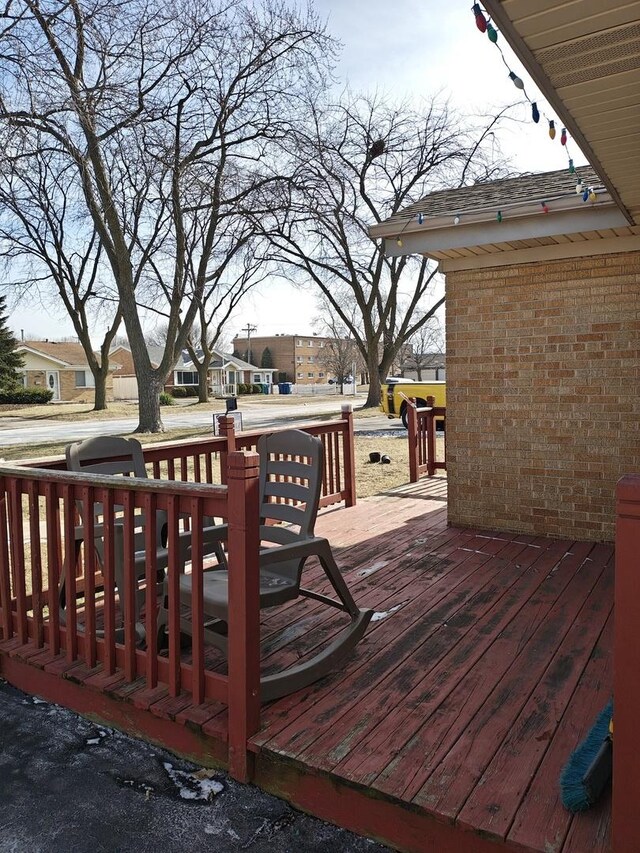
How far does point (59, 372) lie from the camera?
43.5m

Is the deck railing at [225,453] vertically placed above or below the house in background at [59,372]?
below

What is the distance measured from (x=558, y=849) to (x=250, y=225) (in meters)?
19.4

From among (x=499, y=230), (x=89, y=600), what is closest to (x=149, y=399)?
(x=499, y=230)

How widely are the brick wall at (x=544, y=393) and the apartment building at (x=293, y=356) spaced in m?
70.2

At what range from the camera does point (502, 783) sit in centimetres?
198

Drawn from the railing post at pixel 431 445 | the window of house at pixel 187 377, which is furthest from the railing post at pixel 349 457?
the window of house at pixel 187 377

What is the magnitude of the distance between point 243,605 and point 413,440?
533 cm

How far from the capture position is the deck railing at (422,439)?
24.0 ft

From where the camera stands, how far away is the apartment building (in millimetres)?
76850

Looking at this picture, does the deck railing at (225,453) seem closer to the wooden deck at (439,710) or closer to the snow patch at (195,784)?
the wooden deck at (439,710)

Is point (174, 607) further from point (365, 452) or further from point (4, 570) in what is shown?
point (365, 452)

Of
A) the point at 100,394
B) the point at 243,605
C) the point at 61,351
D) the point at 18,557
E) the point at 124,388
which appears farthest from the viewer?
the point at 61,351

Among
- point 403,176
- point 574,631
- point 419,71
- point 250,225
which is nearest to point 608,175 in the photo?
point 574,631

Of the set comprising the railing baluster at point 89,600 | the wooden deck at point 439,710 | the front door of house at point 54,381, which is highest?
the front door of house at point 54,381
